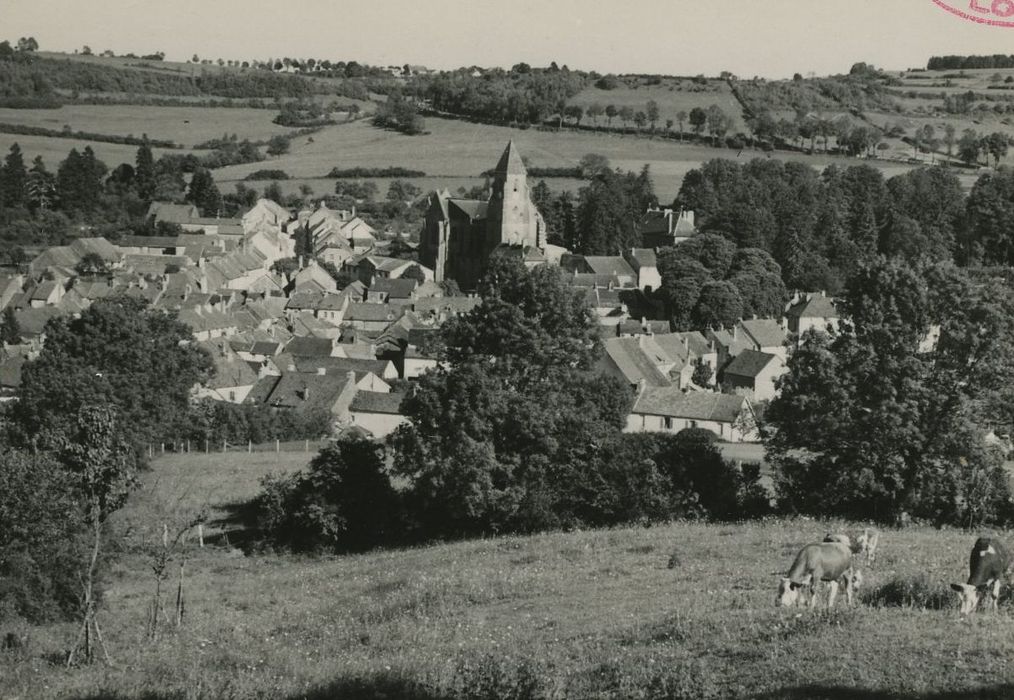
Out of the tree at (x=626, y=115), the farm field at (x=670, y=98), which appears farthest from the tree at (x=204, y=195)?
the tree at (x=626, y=115)

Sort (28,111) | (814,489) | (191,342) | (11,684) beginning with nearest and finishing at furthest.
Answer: (11,684) → (814,489) → (191,342) → (28,111)

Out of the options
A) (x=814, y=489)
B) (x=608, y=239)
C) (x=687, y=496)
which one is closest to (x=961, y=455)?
(x=814, y=489)

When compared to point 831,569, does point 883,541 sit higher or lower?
lower

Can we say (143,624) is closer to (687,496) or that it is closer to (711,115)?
(687,496)

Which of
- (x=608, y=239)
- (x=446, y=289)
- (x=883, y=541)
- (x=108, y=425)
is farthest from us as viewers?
(x=608, y=239)

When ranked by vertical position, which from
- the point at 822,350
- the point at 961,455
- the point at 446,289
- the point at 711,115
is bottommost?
the point at 446,289

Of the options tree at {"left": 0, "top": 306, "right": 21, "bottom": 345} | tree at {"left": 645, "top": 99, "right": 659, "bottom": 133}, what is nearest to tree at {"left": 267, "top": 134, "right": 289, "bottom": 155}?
tree at {"left": 645, "top": 99, "right": 659, "bottom": 133}

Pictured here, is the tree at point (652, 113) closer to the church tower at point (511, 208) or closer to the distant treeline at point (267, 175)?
the distant treeline at point (267, 175)
